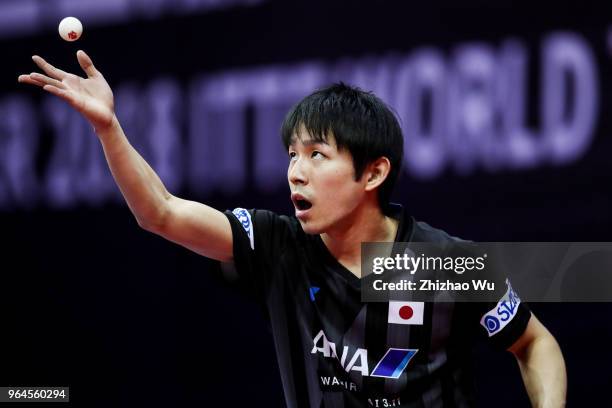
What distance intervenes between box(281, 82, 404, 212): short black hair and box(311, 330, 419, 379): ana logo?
17.7 inches

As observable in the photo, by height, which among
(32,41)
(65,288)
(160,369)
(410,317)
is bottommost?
(160,369)

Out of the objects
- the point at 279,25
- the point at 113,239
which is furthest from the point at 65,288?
the point at 279,25

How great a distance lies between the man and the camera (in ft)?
8.80

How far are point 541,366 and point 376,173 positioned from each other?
0.74 meters

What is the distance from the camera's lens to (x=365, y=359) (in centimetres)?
270

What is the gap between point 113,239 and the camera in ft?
15.8

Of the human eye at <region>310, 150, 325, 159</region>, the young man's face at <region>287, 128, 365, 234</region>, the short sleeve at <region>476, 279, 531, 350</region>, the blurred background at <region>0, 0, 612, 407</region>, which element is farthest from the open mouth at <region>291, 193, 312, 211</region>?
the blurred background at <region>0, 0, 612, 407</region>

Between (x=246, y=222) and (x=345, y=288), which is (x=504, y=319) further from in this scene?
(x=246, y=222)

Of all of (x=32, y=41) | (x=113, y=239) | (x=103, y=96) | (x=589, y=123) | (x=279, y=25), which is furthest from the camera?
(x=32, y=41)

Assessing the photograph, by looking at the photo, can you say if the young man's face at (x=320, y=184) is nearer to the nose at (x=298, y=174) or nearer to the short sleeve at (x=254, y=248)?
the nose at (x=298, y=174)

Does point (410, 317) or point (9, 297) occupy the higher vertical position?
point (410, 317)

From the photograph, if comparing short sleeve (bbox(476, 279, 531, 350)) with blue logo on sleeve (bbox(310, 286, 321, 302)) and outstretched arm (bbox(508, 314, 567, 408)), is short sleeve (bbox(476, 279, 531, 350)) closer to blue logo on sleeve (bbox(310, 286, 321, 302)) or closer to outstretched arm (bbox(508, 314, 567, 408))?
outstretched arm (bbox(508, 314, 567, 408))

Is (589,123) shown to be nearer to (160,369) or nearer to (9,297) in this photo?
(160,369)

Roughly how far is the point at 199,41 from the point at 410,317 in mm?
2359
